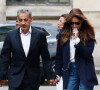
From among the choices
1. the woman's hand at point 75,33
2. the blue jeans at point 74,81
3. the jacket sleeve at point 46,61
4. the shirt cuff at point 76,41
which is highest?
the woman's hand at point 75,33

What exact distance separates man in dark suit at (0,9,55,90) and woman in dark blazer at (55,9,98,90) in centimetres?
30

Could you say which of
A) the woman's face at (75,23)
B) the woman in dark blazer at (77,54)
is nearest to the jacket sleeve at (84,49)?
the woman in dark blazer at (77,54)

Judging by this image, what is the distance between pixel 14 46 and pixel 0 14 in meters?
11.8

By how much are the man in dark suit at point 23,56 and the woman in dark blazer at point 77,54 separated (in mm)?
298

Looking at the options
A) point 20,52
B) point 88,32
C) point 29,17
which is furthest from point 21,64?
point 88,32

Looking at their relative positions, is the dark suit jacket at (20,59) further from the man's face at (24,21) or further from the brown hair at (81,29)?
the brown hair at (81,29)

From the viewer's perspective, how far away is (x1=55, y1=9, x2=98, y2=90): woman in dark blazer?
653 cm

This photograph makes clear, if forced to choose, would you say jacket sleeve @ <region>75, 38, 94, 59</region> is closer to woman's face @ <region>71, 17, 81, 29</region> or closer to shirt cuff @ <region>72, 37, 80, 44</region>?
shirt cuff @ <region>72, 37, 80, 44</region>

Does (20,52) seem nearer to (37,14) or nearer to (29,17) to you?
(29,17)

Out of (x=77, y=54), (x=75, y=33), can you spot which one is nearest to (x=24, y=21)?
(x=75, y=33)

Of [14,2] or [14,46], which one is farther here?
[14,2]

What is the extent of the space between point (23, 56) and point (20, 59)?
0.06 metres

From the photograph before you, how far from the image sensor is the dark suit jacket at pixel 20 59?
6.32 metres

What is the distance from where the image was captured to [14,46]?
6.35 meters
